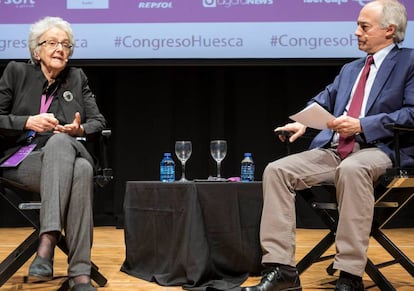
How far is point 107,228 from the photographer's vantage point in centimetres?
499

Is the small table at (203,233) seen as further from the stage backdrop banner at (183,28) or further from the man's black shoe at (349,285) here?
the stage backdrop banner at (183,28)

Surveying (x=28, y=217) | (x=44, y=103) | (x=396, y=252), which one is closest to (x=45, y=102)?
(x=44, y=103)

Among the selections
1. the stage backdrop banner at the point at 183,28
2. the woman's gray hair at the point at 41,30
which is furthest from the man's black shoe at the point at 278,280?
the stage backdrop banner at the point at 183,28

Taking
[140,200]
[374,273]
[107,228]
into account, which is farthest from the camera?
[107,228]

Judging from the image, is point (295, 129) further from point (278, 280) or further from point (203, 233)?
point (278, 280)

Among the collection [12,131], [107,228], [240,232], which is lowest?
[107,228]

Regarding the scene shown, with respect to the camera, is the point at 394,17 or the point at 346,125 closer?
the point at 346,125

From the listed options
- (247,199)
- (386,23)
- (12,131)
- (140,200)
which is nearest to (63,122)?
(12,131)

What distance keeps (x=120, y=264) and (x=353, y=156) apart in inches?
56.8

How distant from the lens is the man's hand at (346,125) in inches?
101

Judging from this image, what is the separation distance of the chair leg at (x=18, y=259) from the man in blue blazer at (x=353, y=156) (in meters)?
0.88

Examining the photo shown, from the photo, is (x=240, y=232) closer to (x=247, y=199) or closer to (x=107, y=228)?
(x=247, y=199)

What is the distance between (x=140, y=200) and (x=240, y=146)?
6.98ft

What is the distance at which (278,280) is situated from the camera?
2.41 meters
